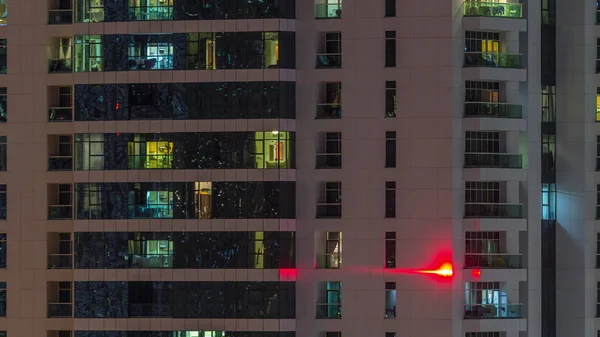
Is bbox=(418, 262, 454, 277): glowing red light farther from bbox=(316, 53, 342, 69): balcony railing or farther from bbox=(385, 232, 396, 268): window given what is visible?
bbox=(316, 53, 342, 69): balcony railing

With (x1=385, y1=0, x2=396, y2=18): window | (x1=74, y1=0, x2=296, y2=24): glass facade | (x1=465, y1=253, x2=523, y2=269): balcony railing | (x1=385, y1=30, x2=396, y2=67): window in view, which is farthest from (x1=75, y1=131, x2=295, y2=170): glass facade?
(x1=465, y1=253, x2=523, y2=269): balcony railing

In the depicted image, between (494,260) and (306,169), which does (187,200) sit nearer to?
(306,169)

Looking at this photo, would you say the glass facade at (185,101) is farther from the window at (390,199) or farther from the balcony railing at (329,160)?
the window at (390,199)

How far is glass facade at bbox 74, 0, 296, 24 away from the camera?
36031 mm

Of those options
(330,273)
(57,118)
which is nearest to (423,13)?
(330,273)

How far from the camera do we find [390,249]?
36.2m

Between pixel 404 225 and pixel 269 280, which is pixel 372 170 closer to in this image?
pixel 404 225

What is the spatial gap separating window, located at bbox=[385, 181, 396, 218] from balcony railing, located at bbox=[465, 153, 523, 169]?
2.91 meters

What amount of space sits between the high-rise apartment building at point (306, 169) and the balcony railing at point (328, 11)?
8 centimetres

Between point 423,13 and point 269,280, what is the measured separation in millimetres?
11209

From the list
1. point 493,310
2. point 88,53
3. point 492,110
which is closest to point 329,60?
point 492,110

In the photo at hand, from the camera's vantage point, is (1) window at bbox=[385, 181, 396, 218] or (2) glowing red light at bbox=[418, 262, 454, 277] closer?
(2) glowing red light at bbox=[418, 262, 454, 277]

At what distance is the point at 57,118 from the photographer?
3766 cm

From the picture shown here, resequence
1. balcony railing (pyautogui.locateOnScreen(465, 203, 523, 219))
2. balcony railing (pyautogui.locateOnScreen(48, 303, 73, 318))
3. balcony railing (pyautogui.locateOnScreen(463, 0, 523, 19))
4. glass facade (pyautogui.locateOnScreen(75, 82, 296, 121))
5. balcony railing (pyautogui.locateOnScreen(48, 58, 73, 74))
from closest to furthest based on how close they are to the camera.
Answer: glass facade (pyautogui.locateOnScreen(75, 82, 296, 121))
balcony railing (pyautogui.locateOnScreen(463, 0, 523, 19))
balcony railing (pyautogui.locateOnScreen(465, 203, 523, 219))
balcony railing (pyautogui.locateOnScreen(48, 303, 73, 318))
balcony railing (pyautogui.locateOnScreen(48, 58, 73, 74))
